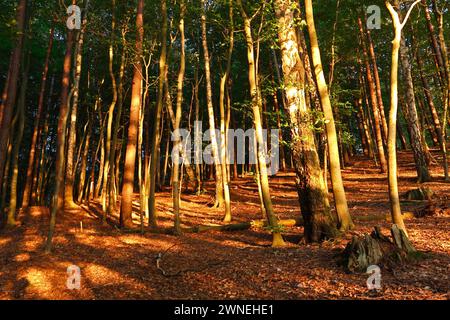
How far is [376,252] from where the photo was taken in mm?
6203

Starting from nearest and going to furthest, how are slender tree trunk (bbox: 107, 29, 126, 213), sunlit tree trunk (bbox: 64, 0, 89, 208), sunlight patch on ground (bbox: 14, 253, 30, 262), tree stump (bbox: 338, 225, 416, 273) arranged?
1. tree stump (bbox: 338, 225, 416, 273)
2. sunlight patch on ground (bbox: 14, 253, 30, 262)
3. slender tree trunk (bbox: 107, 29, 126, 213)
4. sunlit tree trunk (bbox: 64, 0, 89, 208)

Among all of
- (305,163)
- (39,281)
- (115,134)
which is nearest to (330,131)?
(305,163)

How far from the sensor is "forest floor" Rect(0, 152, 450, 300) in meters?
5.57

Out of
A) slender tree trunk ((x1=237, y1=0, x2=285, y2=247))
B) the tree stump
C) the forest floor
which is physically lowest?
the forest floor

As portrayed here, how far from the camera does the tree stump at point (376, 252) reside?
611 centimetres

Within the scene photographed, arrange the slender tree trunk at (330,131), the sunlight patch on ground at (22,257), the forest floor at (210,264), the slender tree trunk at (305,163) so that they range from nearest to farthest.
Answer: the forest floor at (210,264), the sunlight patch on ground at (22,257), the slender tree trunk at (305,163), the slender tree trunk at (330,131)

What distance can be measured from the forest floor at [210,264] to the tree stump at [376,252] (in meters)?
Answer: 0.21

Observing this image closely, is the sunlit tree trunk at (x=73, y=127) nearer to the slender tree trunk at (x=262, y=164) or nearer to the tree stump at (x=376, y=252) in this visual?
the slender tree trunk at (x=262, y=164)

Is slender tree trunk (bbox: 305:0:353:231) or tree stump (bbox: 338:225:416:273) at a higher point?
slender tree trunk (bbox: 305:0:353:231)

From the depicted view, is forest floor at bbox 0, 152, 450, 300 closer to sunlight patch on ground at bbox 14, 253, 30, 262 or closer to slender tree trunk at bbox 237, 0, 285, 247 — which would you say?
sunlight patch on ground at bbox 14, 253, 30, 262

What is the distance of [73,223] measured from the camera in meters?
14.3

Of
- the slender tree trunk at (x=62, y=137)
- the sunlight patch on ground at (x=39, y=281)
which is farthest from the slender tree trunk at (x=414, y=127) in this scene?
the sunlight patch on ground at (x=39, y=281)

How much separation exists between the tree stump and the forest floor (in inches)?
8.2

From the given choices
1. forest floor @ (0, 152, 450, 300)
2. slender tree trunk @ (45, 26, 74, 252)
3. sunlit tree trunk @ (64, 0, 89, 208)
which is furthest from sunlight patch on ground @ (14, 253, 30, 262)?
sunlit tree trunk @ (64, 0, 89, 208)
